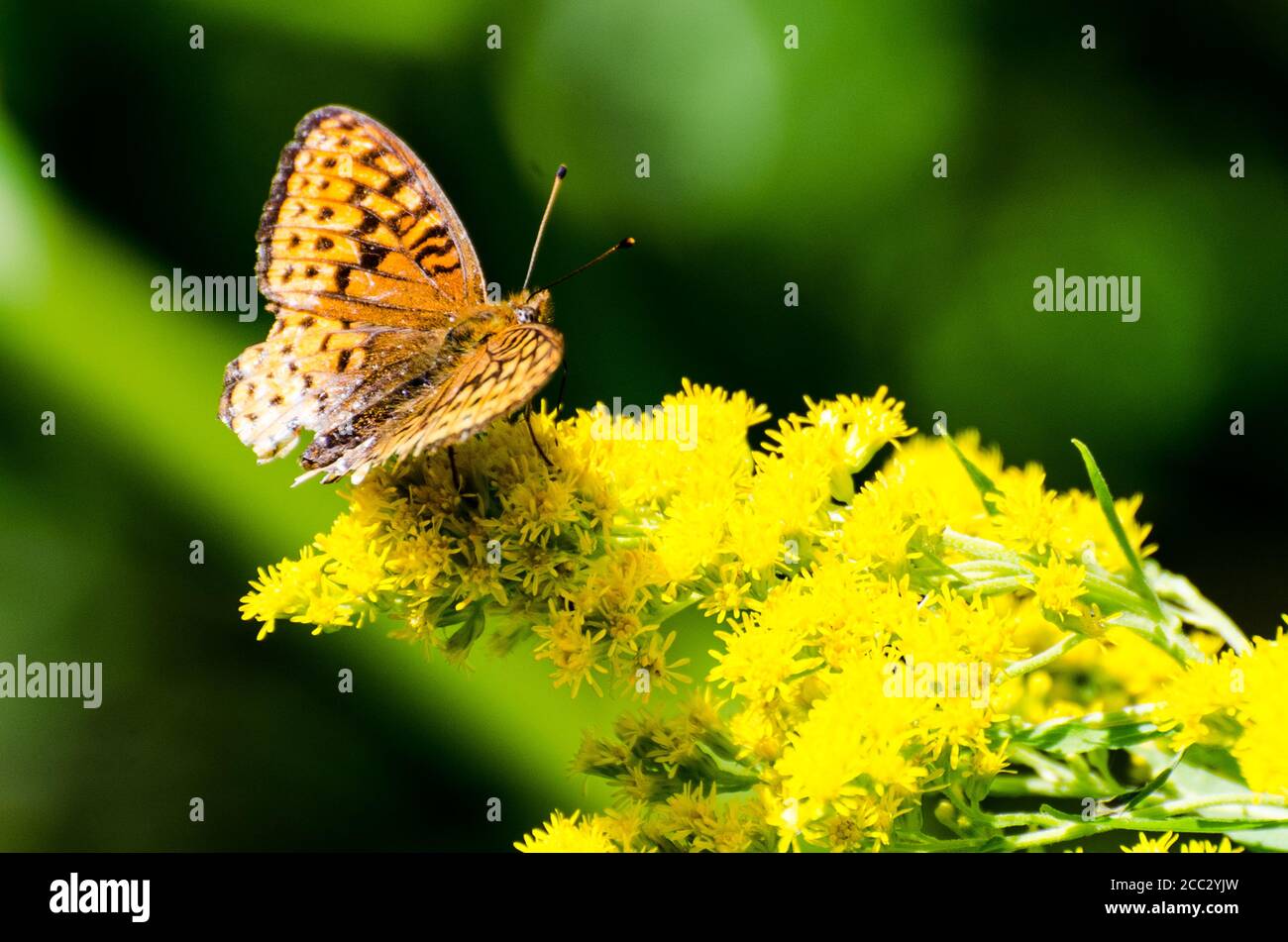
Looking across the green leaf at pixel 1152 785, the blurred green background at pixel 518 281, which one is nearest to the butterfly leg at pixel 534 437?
the green leaf at pixel 1152 785

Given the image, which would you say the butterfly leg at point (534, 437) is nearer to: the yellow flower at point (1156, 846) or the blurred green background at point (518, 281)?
the yellow flower at point (1156, 846)

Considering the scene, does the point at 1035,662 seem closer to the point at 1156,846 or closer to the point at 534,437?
the point at 1156,846

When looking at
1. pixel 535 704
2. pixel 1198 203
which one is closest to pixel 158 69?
pixel 535 704

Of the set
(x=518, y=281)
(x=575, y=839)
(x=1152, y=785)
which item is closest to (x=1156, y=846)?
(x=1152, y=785)

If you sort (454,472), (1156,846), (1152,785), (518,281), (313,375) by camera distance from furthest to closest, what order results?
1. (518,281)
2. (313,375)
3. (454,472)
4. (1156,846)
5. (1152,785)
